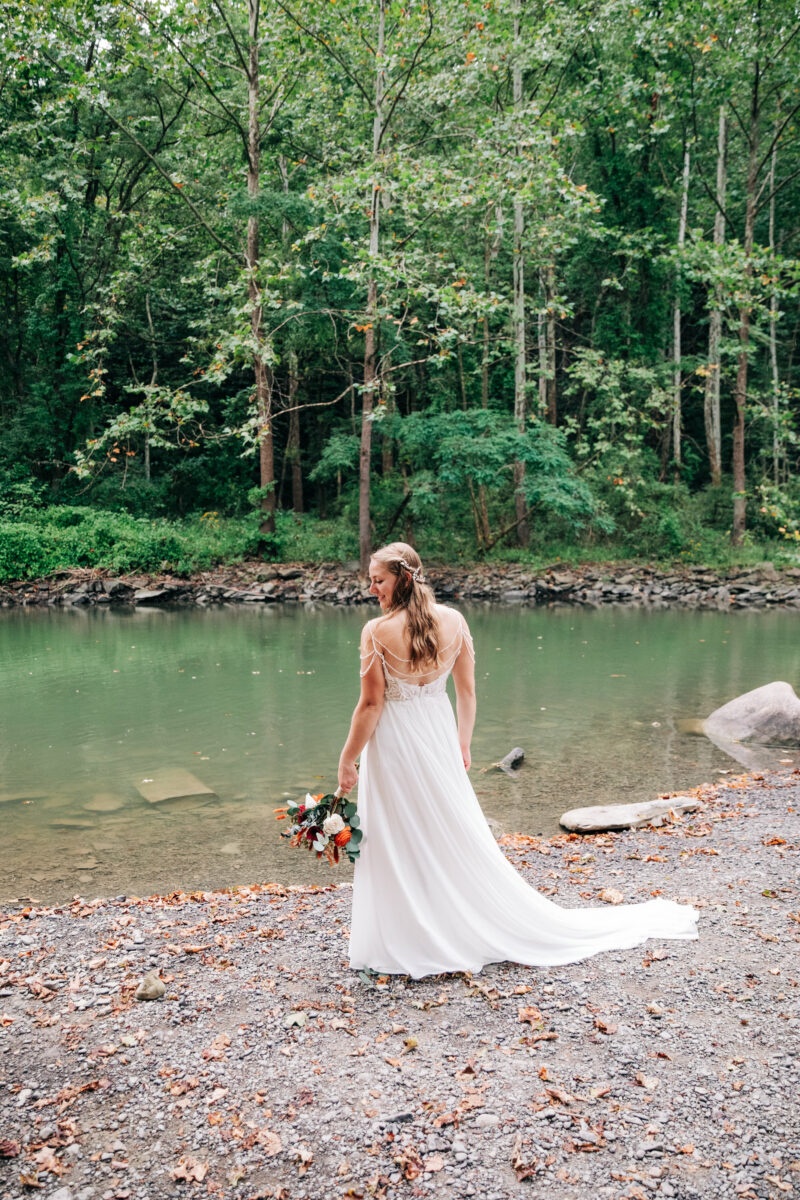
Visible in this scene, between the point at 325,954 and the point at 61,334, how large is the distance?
29038 mm

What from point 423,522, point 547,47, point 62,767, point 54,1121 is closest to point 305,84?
point 547,47

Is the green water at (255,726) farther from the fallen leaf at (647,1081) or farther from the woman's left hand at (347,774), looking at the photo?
the fallen leaf at (647,1081)

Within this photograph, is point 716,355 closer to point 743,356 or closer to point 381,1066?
point 743,356

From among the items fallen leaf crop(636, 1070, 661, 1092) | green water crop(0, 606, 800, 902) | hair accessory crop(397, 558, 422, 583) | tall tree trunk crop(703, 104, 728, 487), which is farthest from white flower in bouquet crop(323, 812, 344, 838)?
tall tree trunk crop(703, 104, 728, 487)

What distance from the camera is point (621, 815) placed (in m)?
6.93

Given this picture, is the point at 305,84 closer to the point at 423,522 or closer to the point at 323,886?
the point at 423,522

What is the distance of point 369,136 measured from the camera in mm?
24703

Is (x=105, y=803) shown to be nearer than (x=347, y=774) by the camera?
No

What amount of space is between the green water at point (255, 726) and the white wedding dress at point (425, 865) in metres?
2.11

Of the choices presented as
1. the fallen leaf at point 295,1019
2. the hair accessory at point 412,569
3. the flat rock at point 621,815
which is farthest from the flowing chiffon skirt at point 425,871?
the flat rock at point 621,815

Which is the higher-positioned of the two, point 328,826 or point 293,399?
point 293,399

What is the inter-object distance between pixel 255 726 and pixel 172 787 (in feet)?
7.47

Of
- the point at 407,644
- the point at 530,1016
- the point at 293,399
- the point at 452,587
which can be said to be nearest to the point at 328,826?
the point at 407,644

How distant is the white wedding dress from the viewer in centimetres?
412
